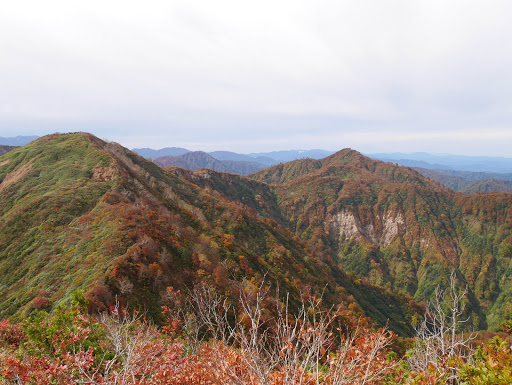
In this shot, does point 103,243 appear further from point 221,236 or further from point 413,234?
point 413,234

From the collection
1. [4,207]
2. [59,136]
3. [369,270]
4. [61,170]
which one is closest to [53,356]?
[4,207]

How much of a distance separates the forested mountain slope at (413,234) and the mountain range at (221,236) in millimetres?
546

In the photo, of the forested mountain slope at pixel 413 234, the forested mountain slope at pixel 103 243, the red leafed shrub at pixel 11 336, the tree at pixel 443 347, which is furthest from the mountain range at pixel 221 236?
the tree at pixel 443 347

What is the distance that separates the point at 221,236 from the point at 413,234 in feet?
383

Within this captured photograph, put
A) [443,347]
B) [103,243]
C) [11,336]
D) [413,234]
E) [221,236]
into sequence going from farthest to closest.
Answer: [413,234] < [221,236] < [103,243] < [11,336] < [443,347]

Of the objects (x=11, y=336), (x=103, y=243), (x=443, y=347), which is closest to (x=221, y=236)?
(x=103, y=243)

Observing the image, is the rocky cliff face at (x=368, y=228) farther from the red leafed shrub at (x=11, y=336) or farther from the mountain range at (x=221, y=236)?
the red leafed shrub at (x=11, y=336)

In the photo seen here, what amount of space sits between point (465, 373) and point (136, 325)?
14.7 meters

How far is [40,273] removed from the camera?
22.7m

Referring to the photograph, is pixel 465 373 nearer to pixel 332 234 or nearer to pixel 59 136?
pixel 59 136

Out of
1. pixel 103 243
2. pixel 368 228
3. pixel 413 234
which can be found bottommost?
pixel 368 228

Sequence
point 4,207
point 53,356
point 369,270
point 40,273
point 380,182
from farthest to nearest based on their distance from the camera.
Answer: point 380,182 → point 369,270 → point 4,207 → point 40,273 → point 53,356

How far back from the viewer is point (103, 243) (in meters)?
24.2

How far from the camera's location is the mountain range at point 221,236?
2231 centimetres
